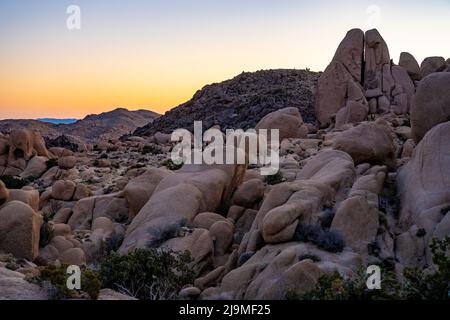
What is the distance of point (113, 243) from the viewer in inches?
635

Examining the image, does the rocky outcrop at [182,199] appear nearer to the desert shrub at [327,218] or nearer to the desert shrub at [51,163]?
the desert shrub at [327,218]

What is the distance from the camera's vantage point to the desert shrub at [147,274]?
38.4ft

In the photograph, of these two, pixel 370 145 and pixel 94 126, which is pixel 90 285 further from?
pixel 94 126

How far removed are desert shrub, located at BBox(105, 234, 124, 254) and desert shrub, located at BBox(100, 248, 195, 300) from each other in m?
3.48

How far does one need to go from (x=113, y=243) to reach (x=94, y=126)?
102787mm

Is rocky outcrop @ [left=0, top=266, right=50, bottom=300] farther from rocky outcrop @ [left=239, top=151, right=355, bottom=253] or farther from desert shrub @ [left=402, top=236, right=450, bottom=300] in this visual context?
desert shrub @ [left=402, top=236, right=450, bottom=300]

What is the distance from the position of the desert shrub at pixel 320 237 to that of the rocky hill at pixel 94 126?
8464 cm

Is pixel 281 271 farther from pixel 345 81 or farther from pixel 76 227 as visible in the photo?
→ pixel 345 81

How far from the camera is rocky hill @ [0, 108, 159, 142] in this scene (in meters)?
104

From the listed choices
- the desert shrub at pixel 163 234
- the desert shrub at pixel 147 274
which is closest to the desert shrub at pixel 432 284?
the desert shrub at pixel 147 274

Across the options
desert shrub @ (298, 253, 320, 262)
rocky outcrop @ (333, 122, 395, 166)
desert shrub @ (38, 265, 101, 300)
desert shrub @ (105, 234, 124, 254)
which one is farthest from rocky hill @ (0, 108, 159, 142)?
desert shrub @ (38, 265, 101, 300)

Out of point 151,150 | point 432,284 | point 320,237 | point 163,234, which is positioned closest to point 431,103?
point 320,237
